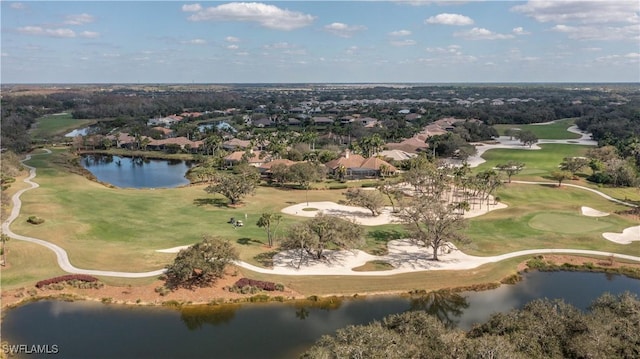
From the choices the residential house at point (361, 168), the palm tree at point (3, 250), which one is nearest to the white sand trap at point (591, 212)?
the residential house at point (361, 168)

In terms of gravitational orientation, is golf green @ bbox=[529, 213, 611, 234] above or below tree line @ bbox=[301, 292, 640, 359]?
below

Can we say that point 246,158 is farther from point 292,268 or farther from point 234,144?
point 292,268

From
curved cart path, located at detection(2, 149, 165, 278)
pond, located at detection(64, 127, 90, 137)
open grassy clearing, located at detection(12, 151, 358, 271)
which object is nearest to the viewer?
curved cart path, located at detection(2, 149, 165, 278)

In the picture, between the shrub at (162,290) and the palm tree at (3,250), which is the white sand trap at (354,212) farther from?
the palm tree at (3,250)

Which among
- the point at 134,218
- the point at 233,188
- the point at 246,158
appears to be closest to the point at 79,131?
the point at 246,158

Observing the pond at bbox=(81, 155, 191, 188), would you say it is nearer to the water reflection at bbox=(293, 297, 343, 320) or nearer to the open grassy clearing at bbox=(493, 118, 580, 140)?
the water reflection at bbox=(293, 297, 343, 320)

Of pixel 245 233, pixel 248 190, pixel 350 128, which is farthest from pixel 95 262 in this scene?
pixel 350 128

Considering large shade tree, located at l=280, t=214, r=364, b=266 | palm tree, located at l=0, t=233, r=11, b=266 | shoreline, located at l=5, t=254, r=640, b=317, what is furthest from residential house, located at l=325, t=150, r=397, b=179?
palm tree, located at l=0, t=233, r=11, b=266
